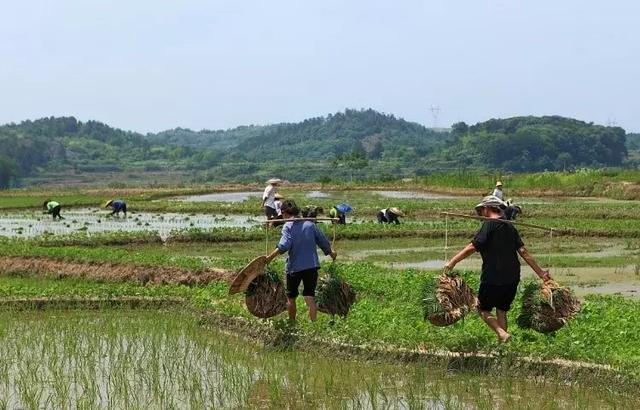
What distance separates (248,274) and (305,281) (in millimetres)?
642

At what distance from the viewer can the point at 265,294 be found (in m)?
9.83

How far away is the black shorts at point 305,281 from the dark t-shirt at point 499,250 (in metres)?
2.03

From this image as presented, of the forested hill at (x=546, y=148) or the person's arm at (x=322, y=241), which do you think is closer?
the person's arm at (x=322, y=241)

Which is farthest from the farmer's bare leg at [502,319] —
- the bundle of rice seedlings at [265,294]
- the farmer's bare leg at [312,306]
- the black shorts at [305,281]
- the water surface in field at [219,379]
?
the bundle of rice seedlings at [265,294]

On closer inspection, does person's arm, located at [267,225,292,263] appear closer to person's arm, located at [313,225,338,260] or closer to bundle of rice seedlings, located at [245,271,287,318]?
person's arm, located at [313,225,338,260]

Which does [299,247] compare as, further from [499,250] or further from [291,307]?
[499,250]

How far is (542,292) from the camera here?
8477mm

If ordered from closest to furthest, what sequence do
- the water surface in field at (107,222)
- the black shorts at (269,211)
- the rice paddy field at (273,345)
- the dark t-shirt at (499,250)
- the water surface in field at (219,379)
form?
the water surface in field at (219,379) → the rice paddy field at (273,345) → the dark t-shirt at (499,250) → the black shorts at (269,211) → the water surface in field at (107,222)

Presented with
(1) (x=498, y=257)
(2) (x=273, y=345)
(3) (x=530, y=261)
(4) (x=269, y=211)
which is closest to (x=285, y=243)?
(2) (x=273, y=345)

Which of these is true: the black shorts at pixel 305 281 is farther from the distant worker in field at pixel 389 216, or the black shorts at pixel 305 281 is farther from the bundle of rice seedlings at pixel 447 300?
the distant worker in field at pixel 389 216

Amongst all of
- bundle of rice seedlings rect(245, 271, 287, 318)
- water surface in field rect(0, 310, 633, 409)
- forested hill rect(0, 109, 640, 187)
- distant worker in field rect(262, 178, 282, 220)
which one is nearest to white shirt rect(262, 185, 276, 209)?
distant worker in field rect(262, 178, 282, 220)

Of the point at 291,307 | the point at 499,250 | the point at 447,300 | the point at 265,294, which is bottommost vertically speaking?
the point at 291,307

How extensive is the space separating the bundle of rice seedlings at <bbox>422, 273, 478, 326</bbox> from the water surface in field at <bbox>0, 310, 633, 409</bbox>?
0.45m

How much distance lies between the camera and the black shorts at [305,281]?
30.9 ft
